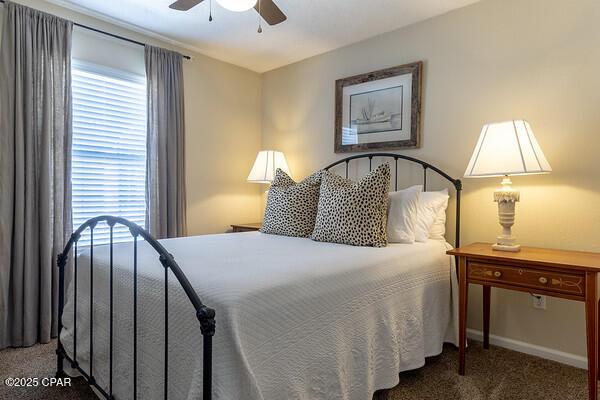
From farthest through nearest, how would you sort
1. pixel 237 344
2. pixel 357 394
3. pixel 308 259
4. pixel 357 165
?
pixel 357 165, pixel 308 259, pixel 357 394, pixel 237 344

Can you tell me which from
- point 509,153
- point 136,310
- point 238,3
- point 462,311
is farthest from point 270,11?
point 462,311

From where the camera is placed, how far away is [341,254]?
1.91 m

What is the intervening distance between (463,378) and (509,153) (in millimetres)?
1257

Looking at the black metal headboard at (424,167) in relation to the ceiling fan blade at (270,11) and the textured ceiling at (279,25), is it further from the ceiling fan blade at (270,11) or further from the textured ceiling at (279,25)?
the ceiling fan blade at (270,11)

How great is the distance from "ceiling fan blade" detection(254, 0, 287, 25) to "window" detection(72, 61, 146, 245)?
156cm

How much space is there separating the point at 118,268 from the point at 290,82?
8.99 feet

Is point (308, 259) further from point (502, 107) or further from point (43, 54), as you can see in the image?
point (43, 54)

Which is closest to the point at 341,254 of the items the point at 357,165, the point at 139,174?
the point at 357,165

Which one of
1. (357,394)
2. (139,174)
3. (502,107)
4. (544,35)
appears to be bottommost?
(357,394)

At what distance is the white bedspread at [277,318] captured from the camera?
118cm

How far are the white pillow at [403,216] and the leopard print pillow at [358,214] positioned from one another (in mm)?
153

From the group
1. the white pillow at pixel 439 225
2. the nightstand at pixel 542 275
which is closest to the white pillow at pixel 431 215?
the white pillow at pixel 439 225

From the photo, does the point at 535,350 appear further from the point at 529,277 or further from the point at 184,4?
the point at 184,4

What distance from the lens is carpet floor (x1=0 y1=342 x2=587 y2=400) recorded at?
1812 mm
